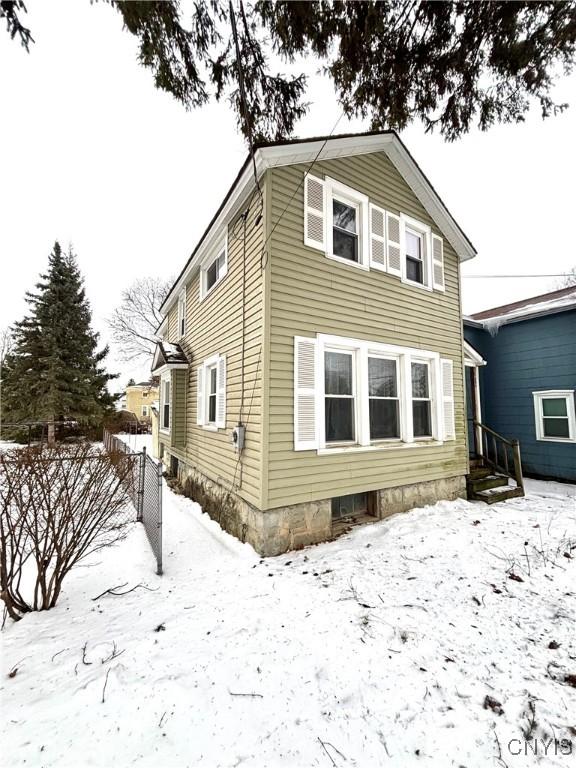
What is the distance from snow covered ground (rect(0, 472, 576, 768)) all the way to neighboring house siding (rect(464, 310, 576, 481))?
560cm

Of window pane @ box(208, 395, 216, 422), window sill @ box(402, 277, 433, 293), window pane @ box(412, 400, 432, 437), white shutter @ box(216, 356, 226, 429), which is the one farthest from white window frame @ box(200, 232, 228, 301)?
window pane @ box(412, 400, 432, 437)

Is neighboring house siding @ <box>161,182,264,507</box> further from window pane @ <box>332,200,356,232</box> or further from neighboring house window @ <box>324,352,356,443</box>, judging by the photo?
window pane @ <box>332,200,356,232</box>

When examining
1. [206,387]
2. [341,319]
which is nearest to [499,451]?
[341,319]

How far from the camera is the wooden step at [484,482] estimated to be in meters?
6.95

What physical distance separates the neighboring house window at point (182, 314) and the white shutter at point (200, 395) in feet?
8.27

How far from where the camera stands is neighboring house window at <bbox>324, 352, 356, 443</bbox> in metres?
5.13

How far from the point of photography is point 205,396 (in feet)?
23.7

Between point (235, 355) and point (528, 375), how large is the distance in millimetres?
8523

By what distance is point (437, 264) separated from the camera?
6.99m

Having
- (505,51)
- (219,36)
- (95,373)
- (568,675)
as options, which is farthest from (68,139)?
(95,373)

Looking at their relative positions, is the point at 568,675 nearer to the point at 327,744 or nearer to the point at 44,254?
the point at 327,744

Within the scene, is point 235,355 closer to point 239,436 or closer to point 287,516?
point 239,436

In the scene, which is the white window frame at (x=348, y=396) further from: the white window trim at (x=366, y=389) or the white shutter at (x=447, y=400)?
the white shutter at (x=447, y=400)

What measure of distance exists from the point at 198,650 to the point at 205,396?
5106mm
